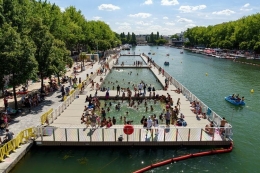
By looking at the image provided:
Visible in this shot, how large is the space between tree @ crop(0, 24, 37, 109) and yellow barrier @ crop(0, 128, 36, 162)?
21.1ft

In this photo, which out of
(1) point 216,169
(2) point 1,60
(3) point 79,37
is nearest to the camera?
(1) point 216,169

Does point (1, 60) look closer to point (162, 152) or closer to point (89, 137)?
point (89, 137)

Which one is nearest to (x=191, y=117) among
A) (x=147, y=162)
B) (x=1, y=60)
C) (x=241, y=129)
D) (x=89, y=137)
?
(x=241, y=129)

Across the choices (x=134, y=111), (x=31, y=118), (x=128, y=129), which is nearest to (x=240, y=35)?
(x=134, y=111)

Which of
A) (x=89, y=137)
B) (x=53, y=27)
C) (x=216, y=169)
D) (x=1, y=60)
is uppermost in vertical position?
(x=53, y=27)

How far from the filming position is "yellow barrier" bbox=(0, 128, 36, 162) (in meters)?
16.4

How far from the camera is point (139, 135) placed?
19281mm

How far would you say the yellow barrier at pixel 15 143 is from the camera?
644 inches

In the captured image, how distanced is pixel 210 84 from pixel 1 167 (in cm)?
4136

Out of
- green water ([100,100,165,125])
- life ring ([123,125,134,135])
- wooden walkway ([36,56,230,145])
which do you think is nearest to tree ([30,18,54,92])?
green water ([100,100,165,125])

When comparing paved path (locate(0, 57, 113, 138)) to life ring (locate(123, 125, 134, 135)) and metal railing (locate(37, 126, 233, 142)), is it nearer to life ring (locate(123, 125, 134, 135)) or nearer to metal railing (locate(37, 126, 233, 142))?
metal railing (locate(37, 126, 233, 142))

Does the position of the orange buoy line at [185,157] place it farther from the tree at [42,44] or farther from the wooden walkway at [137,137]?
the tree at [42,44]

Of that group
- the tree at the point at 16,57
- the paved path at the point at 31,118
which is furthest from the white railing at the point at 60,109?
the tree at the point at 16,57

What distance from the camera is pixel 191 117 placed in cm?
2483
